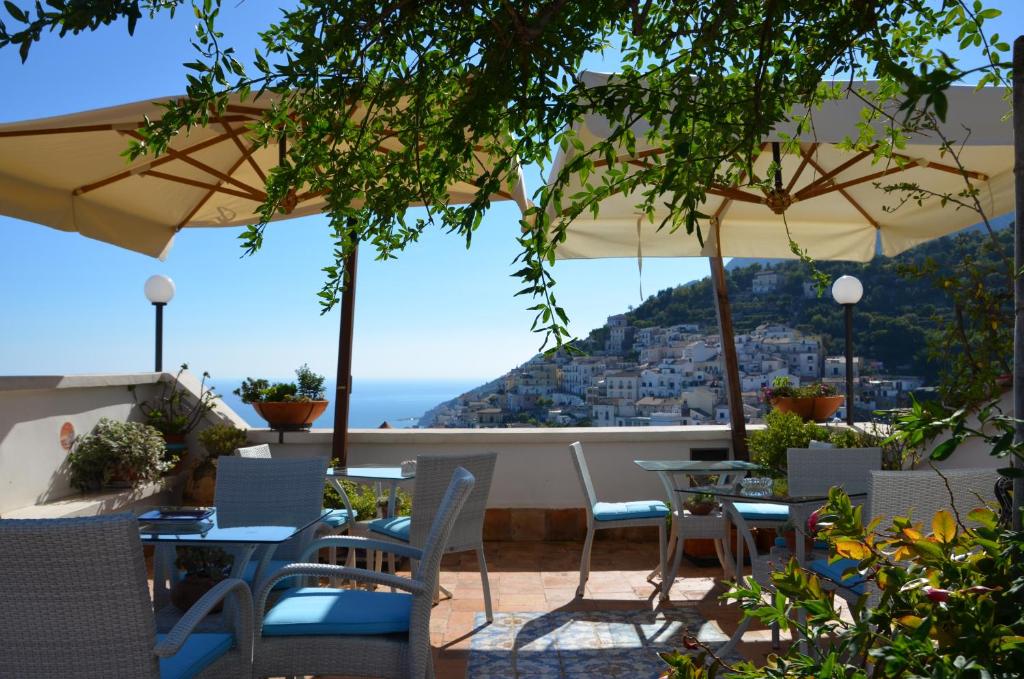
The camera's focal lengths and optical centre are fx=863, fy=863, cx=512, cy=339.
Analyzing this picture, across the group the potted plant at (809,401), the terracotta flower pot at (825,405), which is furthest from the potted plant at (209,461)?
the terracotta flower pot at (825,405)

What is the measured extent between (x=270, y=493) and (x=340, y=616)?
144 centimetres

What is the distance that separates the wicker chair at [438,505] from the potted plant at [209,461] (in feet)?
6.90

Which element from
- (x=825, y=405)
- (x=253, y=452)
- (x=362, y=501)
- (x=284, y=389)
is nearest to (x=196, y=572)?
(x=253, y=452)

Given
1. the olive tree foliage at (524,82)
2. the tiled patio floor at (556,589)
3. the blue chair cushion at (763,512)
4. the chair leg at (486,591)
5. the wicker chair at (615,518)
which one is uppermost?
the olive tree foliage at (524,82)

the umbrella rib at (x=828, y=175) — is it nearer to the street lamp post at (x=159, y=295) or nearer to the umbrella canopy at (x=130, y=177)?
the umbrella canopy at (x=130, y=177)

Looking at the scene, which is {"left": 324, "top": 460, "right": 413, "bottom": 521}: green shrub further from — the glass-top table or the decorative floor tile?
the glass-top table

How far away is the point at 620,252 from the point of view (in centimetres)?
622

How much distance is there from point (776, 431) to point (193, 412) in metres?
4.51

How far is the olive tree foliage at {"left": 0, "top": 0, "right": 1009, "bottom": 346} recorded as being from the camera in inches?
53.4

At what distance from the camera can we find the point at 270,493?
13.6 ft

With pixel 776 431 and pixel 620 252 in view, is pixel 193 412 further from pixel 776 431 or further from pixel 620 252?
pixel 776 431

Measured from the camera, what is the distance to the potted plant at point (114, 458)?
5.92 meters

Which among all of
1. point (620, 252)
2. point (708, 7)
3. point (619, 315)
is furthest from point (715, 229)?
point (708, 7)

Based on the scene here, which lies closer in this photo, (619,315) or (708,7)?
(708,7)
